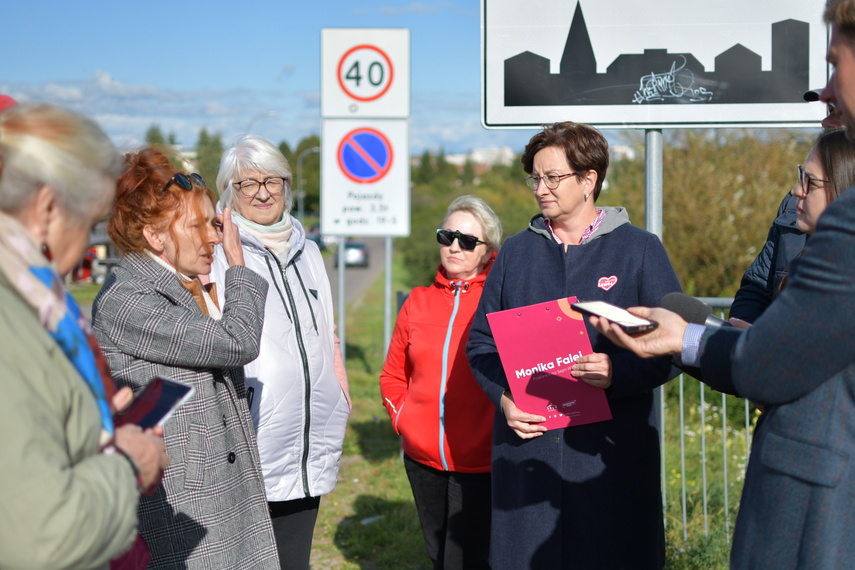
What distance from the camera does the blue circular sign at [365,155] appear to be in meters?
7.48

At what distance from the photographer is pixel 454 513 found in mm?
3715

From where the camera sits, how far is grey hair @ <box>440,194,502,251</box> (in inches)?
153

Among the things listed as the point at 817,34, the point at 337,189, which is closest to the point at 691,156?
the point at 337,189

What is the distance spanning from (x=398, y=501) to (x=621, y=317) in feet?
13.6

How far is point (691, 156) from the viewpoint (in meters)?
10.3

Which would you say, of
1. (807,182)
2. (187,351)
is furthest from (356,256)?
(807,182)

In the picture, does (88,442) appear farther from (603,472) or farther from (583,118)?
(583,118)

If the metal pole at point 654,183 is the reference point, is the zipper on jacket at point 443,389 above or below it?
below

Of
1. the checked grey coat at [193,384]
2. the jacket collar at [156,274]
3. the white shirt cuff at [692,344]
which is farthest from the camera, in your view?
the jacket collar at [156,274]

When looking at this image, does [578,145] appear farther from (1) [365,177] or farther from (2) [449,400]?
(1) [365,177]

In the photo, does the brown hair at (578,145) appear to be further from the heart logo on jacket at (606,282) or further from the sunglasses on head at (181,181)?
the sunglasses on head at (181,181)

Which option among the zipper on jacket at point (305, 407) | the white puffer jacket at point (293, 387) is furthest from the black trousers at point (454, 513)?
the zipper on jacket at point (305, 407)

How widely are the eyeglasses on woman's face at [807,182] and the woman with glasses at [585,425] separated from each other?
1.97 feet

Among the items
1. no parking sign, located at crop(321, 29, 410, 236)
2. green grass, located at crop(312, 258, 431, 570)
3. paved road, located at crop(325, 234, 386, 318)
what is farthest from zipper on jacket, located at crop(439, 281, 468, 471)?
paved road, located at crop(325, 234, 386, 318)
